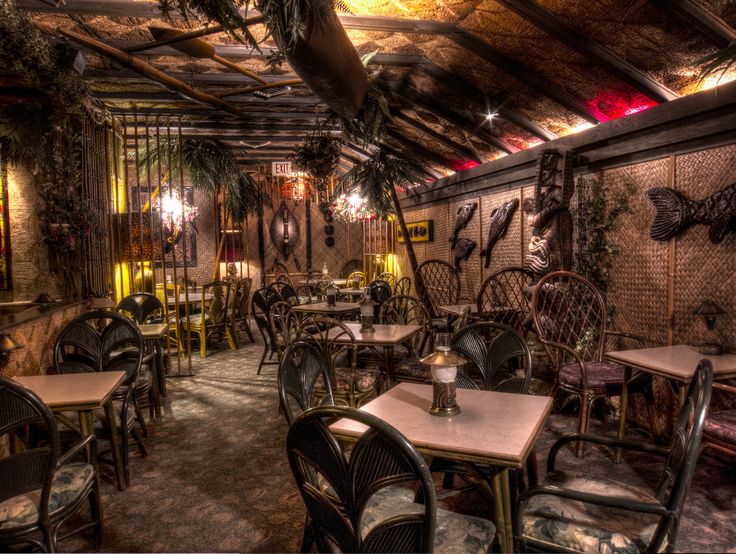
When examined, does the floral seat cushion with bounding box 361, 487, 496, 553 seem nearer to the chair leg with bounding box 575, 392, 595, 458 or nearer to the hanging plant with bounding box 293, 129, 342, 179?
the chair leg with bounding box 575, 392, 595, 458

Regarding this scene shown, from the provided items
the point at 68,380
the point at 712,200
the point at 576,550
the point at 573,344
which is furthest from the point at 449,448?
the point at 573,344

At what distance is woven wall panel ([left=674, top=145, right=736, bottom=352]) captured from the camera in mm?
2967

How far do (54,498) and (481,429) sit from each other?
1.70 metres

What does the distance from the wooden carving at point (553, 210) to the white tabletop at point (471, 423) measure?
7.62 ft

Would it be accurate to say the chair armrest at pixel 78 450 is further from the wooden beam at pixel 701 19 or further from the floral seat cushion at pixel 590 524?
the wooden beam at pixel 701 19

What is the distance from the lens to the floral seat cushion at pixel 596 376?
3.09 m

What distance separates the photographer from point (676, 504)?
134 cm

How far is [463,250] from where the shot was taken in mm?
6266

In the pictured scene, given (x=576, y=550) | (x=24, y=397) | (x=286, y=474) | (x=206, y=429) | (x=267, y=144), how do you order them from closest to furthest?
(x=576, y=550) < (x=24, y=397) < (x=286, y=474) < (x=206, y=429) < (x=267, y=144)

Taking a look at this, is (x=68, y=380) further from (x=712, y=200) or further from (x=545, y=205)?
(x=712, y=200)

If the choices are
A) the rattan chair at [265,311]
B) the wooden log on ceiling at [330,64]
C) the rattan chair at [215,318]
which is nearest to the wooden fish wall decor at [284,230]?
the rattan chair at [215,318]

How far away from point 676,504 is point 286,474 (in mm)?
2178

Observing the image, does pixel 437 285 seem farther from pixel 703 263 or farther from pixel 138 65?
pixel 138 65

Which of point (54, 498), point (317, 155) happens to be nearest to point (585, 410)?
point (54, 498)
